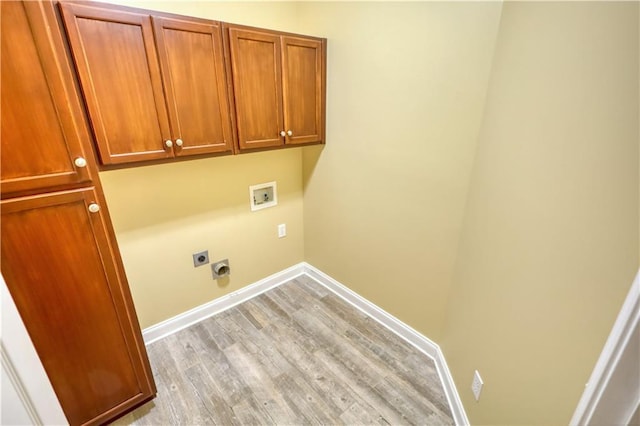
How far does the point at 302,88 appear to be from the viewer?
1.79m

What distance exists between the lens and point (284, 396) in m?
1.56

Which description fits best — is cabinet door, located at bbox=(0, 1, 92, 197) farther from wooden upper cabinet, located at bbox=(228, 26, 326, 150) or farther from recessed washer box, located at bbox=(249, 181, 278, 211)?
recessed washer box, located at bbox=(249, 181, 278, 211)

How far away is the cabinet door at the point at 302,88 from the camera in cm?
167

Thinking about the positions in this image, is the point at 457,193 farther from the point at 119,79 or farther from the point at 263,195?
the point at 119,79

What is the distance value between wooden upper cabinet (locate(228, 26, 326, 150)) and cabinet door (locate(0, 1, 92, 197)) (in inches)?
28.8

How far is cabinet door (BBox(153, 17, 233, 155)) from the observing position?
4.15ft

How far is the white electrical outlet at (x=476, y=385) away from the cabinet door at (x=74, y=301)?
1.53 meters

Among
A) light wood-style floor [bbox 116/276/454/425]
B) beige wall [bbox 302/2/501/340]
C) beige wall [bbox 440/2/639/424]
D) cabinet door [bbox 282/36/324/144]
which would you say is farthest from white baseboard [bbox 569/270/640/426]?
cabinet door [bbox 282/36/324/144]

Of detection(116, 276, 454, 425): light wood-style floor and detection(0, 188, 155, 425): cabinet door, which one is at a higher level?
detection(0, 188, 155, 425): cabinet door

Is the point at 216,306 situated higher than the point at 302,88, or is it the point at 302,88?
the point at 302,88

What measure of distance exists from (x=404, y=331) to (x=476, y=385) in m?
0.69

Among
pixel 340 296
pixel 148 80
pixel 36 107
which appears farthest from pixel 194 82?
pixel 340 296

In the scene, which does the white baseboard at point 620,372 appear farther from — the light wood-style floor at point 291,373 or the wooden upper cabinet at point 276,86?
the wooden upper cabinet at point 276,86

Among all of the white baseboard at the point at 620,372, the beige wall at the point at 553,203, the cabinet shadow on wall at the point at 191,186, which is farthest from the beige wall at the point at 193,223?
the white baseboard at the point at 620,372
